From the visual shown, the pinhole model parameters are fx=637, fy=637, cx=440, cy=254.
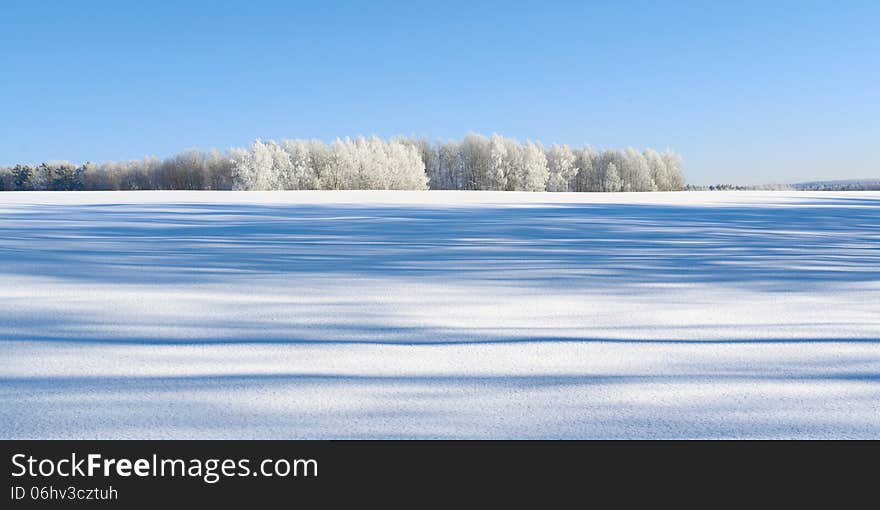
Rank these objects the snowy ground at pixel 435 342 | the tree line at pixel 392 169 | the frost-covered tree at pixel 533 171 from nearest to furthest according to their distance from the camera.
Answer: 1. the snowy ground at pixel 435 342
2. the tree line at pixel 392 169
3. the frost-covered tree at pixel 533 171

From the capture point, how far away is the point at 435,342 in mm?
2195

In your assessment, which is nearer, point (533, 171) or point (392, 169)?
point (392, 169)

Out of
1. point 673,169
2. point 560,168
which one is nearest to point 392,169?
point 560,168

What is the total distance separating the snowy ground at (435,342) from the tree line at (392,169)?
133ft

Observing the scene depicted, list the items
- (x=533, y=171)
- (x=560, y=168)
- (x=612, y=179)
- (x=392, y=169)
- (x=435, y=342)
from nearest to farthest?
(x=435, y=342) < (x=392, y=169) < (x=533, y=171) < (x=560, y=168) < (x=612, y=179)
